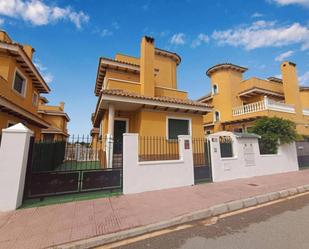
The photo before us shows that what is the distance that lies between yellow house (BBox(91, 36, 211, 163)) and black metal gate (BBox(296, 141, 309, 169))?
686 centimetres

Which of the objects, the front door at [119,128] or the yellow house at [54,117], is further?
the yellow house at [54,117]

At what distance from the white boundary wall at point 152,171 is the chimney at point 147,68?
16.8 feet

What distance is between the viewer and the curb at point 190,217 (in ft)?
10.5

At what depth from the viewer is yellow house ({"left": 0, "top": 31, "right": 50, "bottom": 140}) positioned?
29.2ft

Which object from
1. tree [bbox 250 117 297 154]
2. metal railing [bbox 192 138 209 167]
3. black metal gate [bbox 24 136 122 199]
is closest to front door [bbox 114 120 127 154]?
black metal gate [bbox 24 136 122 199]

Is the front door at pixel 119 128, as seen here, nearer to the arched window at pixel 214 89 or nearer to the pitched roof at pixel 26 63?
the pitched roof at pixel 26 63

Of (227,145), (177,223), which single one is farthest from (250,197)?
(227,145)

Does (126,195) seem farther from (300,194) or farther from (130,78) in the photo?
(130,78)

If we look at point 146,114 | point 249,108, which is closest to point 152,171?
point 146,114

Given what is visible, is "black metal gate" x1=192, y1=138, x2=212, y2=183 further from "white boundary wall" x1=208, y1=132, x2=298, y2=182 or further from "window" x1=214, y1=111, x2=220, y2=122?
"window" x1=214, y1=111, x2=220, y2=122

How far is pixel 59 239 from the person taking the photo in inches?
128

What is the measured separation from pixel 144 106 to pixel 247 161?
6.53 metres

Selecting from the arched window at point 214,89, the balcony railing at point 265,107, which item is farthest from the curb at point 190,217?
the arched window at point 214,89

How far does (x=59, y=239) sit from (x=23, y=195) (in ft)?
9.37
